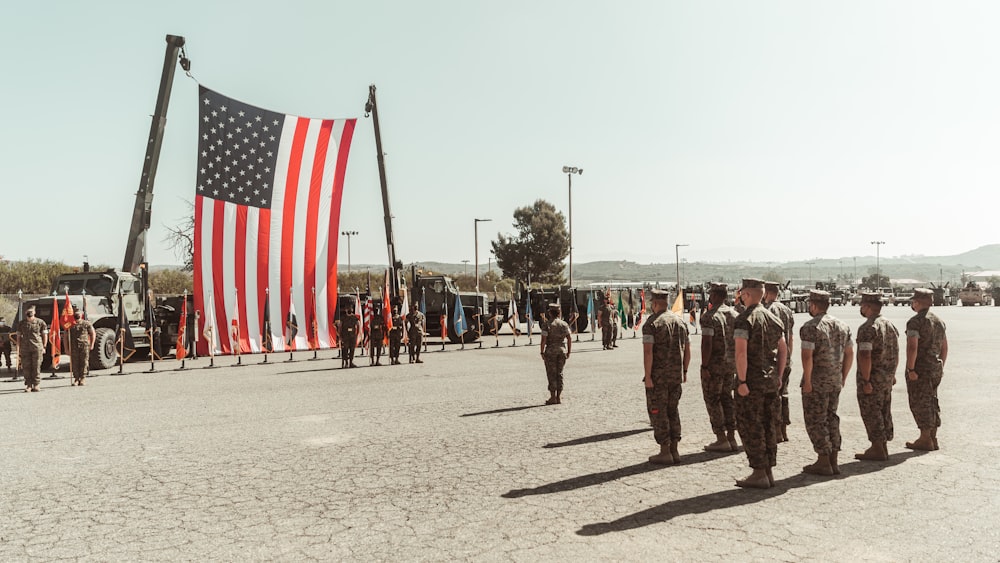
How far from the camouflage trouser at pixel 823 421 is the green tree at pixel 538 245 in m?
65.3

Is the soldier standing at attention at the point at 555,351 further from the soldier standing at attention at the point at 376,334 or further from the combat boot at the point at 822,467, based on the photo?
the soldier standing at attention at the point at 376,334

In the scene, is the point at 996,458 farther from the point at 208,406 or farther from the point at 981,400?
the point at 208,406

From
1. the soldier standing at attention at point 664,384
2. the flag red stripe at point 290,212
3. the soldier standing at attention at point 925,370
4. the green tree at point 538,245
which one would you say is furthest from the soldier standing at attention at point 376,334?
the green tree at point 538,245

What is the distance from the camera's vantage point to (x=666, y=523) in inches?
223

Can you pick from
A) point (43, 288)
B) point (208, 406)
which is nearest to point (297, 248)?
point (208, 406)

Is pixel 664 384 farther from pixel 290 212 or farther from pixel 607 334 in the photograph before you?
pixel 607 334

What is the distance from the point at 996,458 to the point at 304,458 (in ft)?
24.2

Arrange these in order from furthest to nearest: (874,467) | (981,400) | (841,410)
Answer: (981,400)
(841,410)
(874,467)

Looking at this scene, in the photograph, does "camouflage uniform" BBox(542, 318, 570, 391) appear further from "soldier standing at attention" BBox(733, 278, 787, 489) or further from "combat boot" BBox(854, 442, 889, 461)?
"soldier standing at attention" BBox(733, 278, 787, 489)

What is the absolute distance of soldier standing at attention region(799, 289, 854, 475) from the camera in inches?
277

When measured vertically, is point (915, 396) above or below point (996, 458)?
above

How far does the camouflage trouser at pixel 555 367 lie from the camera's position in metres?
11.8

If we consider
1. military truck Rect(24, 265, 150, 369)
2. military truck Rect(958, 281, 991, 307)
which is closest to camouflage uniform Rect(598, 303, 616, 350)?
military truck Rect(24, 265, 150, 369)

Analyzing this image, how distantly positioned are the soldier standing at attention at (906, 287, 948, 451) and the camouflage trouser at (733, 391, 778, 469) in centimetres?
249
